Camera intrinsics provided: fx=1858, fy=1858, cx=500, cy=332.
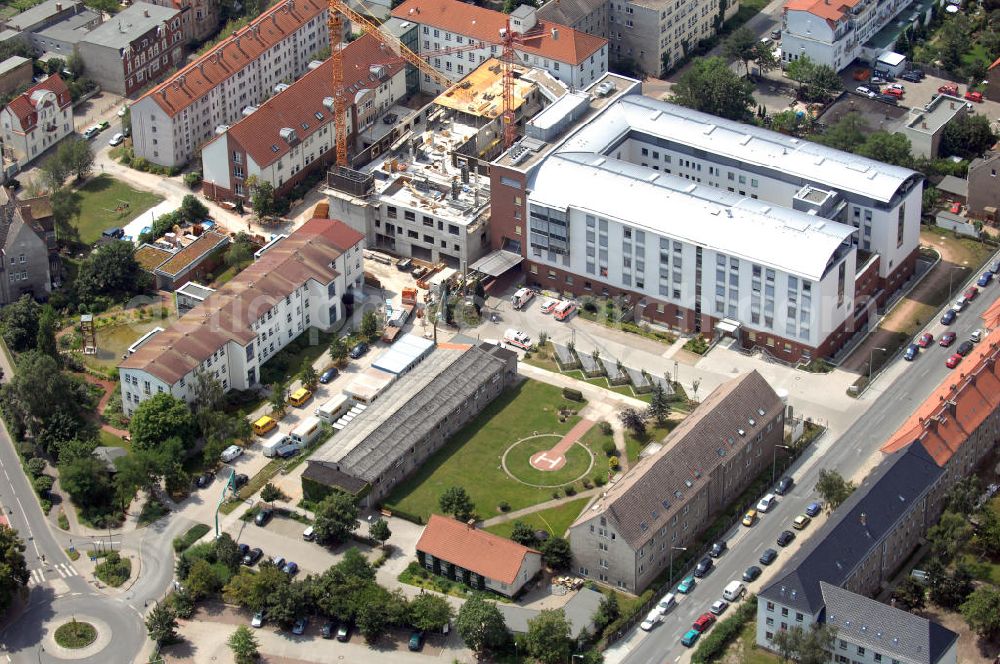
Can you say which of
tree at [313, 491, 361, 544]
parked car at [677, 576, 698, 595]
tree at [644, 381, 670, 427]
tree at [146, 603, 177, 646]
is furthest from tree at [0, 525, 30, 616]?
tree at [644, 381, 670, 427]

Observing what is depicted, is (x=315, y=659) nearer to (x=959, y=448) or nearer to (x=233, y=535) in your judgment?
(x=233, y=535)

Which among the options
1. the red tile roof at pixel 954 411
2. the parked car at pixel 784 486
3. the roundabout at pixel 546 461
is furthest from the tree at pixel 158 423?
the red tile roof at pixel 954 411

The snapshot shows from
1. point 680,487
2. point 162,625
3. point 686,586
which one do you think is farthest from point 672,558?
point 162,625

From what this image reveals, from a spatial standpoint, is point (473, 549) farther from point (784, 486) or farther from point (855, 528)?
point (855, 528)

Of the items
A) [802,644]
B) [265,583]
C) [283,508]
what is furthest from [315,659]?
[802,644]

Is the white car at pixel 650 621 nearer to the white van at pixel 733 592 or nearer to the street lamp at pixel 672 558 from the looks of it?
the street lamp at pixel 672 558
